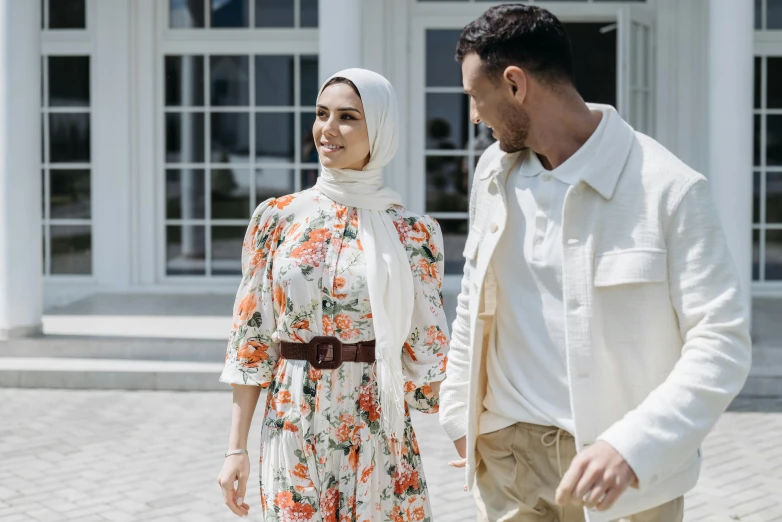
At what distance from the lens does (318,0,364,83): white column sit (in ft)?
25.5

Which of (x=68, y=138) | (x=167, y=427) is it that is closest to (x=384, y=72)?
(x=68, y=138)

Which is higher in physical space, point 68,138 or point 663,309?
point 68,138

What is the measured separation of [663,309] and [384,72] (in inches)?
346

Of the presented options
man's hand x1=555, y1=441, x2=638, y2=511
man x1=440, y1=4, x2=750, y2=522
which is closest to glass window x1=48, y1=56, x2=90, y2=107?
man x1=440, y1=4, x2=750, y2=522

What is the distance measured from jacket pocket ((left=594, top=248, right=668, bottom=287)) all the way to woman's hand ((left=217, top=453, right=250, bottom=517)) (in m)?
1.25

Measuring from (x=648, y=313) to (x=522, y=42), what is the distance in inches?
21.3

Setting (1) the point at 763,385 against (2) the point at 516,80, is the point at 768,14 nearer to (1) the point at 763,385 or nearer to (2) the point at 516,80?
(1) the point at 763,385

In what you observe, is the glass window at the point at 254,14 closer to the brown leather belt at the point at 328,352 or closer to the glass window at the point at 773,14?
the glass window at the point at 773,14

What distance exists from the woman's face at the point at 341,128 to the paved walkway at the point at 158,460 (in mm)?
2363

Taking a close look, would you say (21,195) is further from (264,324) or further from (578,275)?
(578,275)

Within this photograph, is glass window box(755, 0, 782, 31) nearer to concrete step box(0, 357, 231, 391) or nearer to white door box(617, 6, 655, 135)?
white door box(617, 6, 655, 135)

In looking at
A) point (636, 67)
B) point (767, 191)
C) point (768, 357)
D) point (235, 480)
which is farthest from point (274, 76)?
point (235, 480)

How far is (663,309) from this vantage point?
6.72ft

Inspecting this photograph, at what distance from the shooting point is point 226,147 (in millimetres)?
10984
